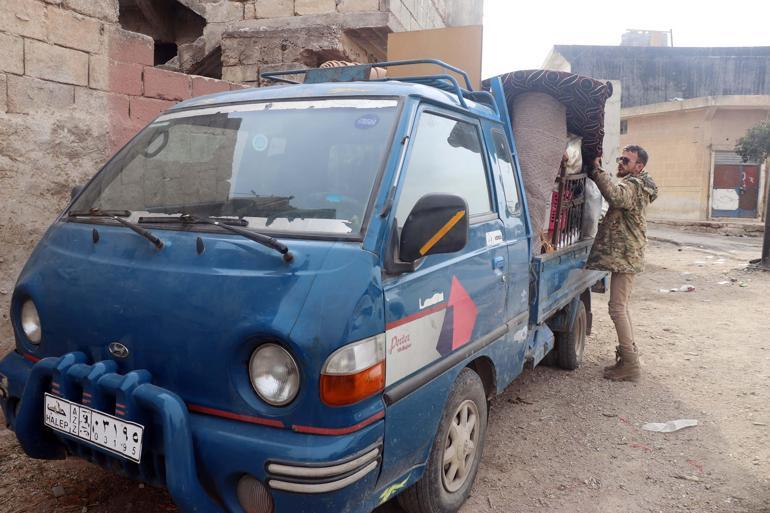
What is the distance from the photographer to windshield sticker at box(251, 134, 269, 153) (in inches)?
106

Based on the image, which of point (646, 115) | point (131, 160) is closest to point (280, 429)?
point (131, 160)

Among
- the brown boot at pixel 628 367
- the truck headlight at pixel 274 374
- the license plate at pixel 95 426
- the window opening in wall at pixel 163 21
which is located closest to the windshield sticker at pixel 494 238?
Answer: the truck headlight at pixel 274 374

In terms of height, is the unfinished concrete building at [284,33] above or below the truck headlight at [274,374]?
above

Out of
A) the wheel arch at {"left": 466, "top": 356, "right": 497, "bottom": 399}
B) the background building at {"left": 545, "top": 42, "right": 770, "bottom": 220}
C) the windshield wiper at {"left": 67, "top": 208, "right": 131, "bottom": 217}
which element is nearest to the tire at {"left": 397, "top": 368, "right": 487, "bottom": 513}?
the wheel arch at {"left": 466, "top": 356, "right": 497, "bottom": 399}

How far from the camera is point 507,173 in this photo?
3580 mm

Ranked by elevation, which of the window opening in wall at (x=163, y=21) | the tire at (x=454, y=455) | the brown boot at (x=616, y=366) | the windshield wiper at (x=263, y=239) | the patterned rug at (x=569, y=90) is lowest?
the brown boot at (x=616, y=366)

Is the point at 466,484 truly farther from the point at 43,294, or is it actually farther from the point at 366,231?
the point at 43,294

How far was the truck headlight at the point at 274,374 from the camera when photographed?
1968mm

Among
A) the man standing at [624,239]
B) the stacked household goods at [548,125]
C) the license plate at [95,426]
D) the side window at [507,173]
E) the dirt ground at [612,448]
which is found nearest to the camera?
the license plate at [95,426]

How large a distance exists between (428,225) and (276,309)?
2.13ft

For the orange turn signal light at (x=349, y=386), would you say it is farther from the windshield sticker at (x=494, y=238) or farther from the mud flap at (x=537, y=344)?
the mud flap at (x=537, y=344)

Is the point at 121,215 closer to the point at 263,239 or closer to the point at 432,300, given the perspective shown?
the point at 263,239

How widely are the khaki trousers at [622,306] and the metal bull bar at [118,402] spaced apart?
4.10m

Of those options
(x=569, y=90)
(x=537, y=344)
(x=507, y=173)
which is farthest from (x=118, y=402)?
(x=569, y=90)
